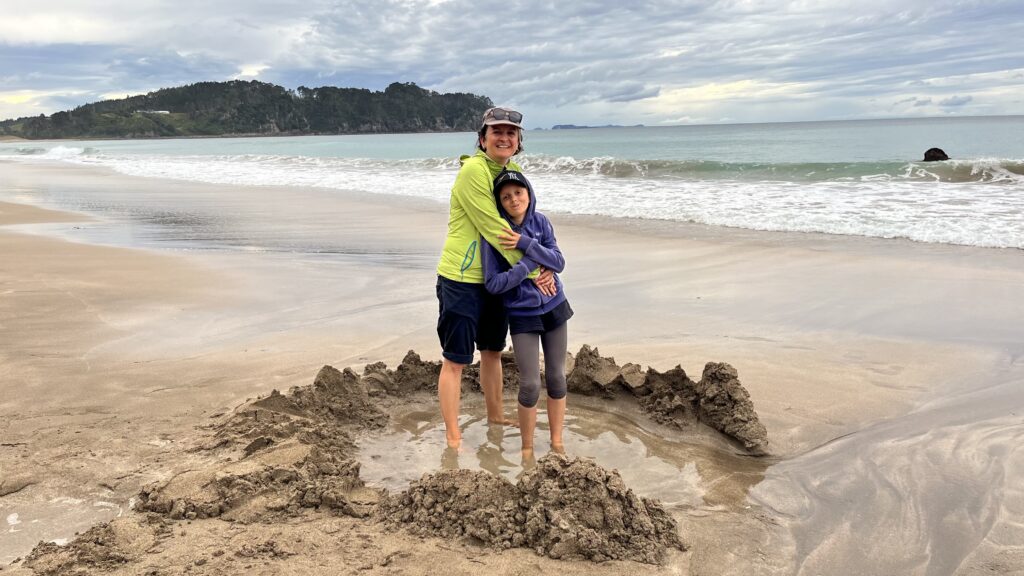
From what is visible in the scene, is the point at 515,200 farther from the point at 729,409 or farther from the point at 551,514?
the point at 729,409

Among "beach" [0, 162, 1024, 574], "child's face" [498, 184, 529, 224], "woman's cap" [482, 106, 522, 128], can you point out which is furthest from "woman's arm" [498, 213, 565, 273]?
"beach" [0, 162, 1024, 574]

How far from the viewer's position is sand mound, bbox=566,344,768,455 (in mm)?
3725

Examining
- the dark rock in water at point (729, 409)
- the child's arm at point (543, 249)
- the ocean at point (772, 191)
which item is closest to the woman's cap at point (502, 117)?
the child's arm at point (543, 249)

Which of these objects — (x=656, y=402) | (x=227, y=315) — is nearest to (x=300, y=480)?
(x=656, y=402)

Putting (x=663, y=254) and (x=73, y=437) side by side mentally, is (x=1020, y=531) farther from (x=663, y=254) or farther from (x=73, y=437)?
(x=663, y=254)

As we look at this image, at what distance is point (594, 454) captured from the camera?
145 inches

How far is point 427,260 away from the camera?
28.6 feet

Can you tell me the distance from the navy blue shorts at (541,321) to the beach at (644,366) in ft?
2.38

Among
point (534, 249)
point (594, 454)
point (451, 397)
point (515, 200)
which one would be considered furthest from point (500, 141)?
point (594, 454)

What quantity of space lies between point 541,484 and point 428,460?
102cm

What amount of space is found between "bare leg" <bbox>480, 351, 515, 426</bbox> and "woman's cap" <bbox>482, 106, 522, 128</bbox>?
4.15 ft

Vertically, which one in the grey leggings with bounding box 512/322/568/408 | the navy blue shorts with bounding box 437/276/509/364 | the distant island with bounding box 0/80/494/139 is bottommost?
the grey leggings with bounding box 512/322/568/408

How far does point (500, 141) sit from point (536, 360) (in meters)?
1.10

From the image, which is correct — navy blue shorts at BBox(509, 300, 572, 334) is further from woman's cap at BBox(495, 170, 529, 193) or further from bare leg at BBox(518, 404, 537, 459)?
woman's cap at BBox(495, 170, 529, 193)
